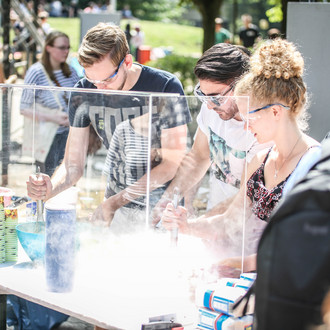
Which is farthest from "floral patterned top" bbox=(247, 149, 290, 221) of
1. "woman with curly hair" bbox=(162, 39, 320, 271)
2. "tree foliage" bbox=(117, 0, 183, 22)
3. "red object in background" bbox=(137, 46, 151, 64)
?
"tree foliage" bbox=(117, 0, 183, 22)

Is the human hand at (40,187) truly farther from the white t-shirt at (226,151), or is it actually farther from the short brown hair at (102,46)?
the white t-shirt at (226,151)

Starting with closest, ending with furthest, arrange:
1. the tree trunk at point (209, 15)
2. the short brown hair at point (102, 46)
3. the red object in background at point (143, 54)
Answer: the short brown hair at point (102, 46)
the tree trunk at point (209, 15)
the red object in background at point (143, 54)

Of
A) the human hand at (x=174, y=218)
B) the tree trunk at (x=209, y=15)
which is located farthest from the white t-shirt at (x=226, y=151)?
the tree trunk at (x=209, y=15)

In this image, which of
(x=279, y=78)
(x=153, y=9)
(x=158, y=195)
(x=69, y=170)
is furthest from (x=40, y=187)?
(x=153, y=9)

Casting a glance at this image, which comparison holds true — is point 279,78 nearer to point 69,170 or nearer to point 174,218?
point 174,218

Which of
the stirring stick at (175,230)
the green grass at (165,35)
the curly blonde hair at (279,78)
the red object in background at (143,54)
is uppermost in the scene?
the green grass at (165,35)

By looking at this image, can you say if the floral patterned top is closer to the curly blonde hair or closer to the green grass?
the curly blonde hair

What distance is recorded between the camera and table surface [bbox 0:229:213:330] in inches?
87.8

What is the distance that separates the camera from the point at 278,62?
2.20 metres

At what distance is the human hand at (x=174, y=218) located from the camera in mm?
2373

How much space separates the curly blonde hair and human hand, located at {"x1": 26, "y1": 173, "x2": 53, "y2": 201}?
40.6 inches

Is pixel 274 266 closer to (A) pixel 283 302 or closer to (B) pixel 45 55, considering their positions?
Result: (A) pixel 283 302

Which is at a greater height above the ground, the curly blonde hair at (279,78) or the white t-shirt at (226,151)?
the curly blonde hair at (279,78)

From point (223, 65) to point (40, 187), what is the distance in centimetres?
101
